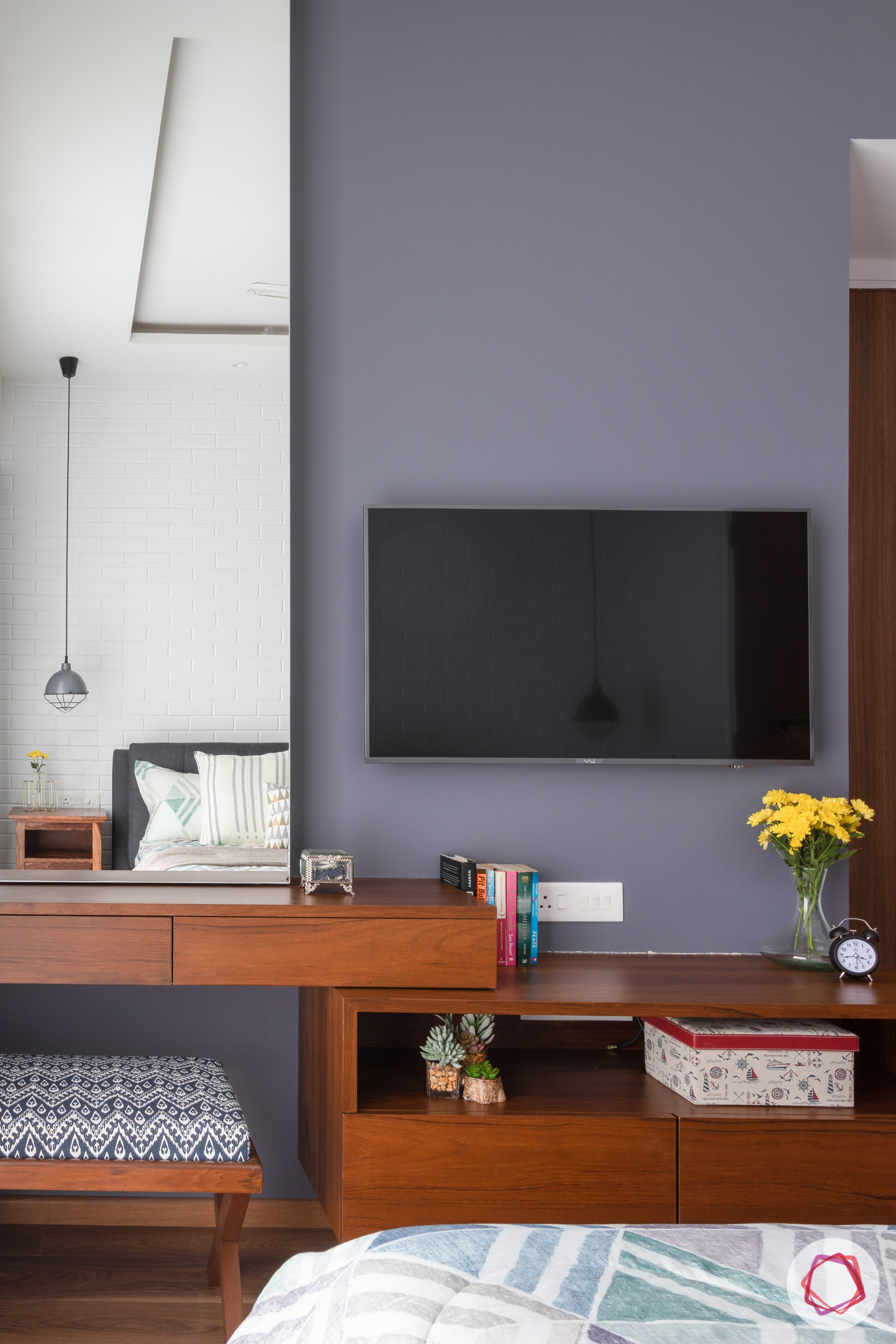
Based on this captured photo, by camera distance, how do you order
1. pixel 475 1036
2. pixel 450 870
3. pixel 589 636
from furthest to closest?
1. pixel 589 636
2. pixel 450 870
3. pixel 475 1036

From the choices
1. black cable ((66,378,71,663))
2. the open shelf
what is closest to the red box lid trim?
the open shelf

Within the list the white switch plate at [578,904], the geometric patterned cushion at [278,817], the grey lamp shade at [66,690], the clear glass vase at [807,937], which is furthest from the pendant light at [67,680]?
the clear glass vase at [807,937]

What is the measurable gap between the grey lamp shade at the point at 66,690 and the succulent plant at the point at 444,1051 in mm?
1016

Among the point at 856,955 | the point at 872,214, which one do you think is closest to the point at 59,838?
the point at 856,955

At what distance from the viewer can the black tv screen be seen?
7.54ft

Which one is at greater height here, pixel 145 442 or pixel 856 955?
pixel 145 442

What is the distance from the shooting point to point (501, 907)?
214 cm

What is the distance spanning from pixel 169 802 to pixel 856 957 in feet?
4.75

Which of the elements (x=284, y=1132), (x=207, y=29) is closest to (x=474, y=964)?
(x=284, y=1132)

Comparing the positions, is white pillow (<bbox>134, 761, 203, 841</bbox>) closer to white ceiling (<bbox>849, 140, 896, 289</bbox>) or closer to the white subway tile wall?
the white subway tile wall

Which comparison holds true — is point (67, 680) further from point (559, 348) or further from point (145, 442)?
point (559, 348)

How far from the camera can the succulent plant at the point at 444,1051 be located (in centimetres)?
195

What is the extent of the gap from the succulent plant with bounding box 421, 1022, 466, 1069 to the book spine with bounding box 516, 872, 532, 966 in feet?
0.86

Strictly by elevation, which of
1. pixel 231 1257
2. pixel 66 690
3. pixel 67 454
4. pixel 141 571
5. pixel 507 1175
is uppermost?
Result: pixel 67 454
